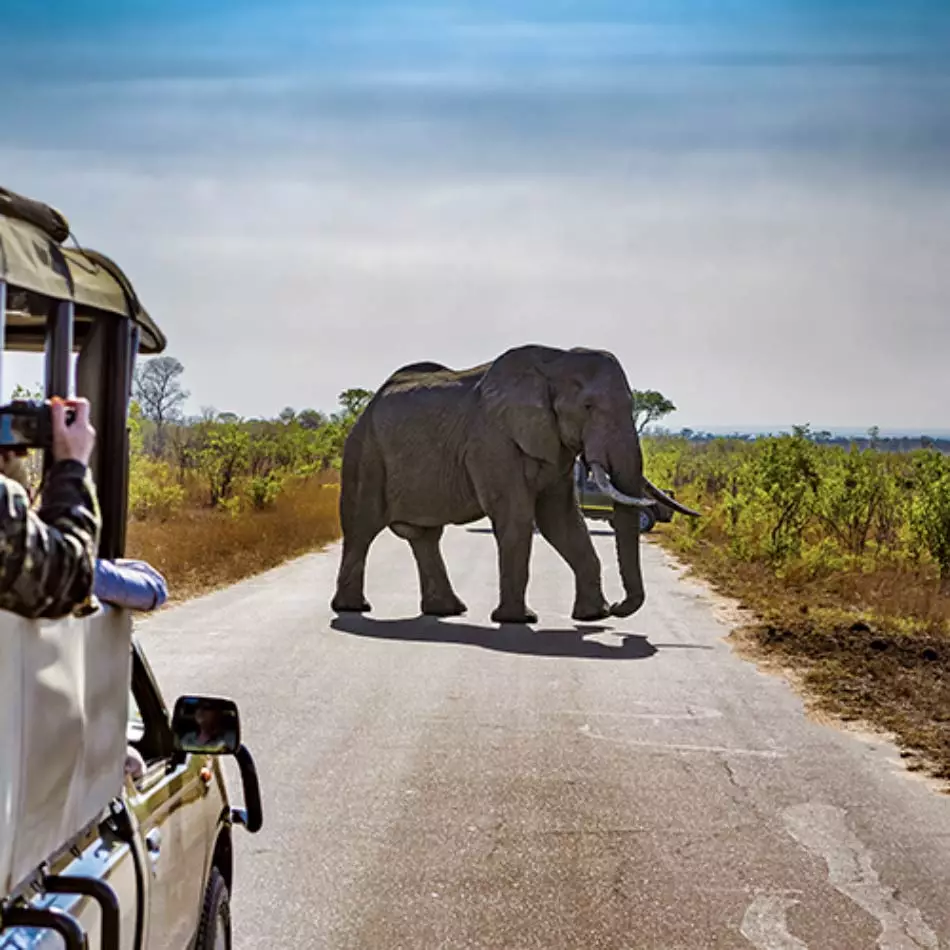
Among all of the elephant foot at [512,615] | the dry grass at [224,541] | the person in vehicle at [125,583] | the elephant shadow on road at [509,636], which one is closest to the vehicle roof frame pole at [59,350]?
the person in vehicle at [125,583]

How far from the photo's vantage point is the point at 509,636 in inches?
587

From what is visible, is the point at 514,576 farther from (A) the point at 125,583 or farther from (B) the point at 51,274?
(B) the point at 51,274

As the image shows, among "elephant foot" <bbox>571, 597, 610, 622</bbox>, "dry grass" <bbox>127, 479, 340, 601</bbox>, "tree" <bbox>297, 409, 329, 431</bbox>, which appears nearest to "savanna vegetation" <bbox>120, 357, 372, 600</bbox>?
"dry grass" <bbox>127, 479, 340, 601</bbox>

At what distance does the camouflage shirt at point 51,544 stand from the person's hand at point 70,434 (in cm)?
2

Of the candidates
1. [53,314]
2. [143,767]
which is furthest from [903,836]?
[53,314]

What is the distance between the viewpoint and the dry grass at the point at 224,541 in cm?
1955

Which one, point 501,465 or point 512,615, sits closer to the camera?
point 512,615

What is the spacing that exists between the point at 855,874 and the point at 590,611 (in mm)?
9229

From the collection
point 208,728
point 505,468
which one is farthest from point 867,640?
point 208,728

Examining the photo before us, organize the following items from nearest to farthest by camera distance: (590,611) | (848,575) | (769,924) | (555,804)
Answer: (769,924)
(555,804)
(590,611)
(848,575)

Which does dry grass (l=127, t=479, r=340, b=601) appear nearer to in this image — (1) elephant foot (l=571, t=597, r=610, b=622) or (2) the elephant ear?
(2) the elephant ear

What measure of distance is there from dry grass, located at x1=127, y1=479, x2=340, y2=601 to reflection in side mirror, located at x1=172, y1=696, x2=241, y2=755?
43.8ft

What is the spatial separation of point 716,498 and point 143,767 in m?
47.6

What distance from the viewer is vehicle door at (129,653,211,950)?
3730 mm
